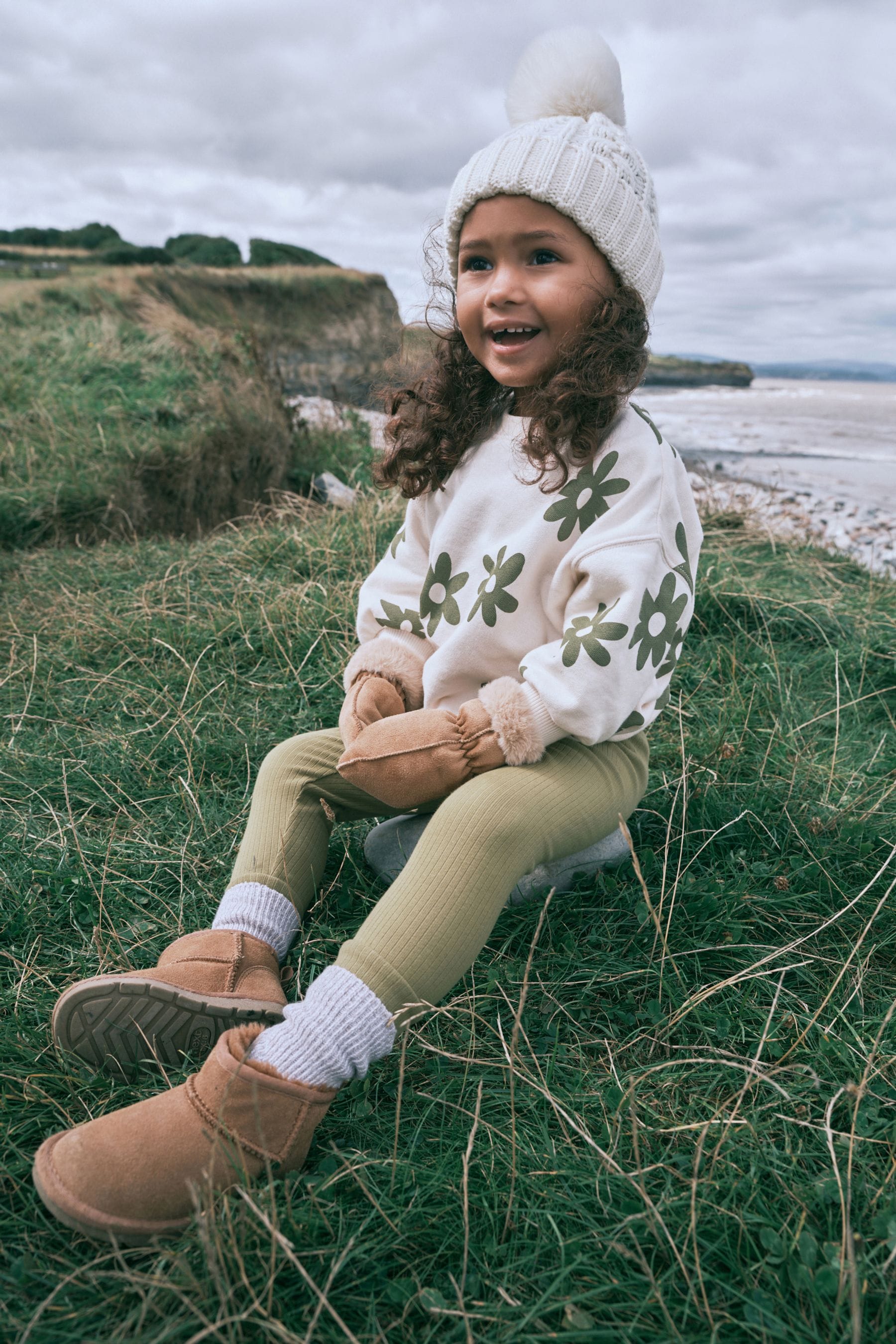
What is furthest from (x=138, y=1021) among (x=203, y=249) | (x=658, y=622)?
(x=203, y=249)

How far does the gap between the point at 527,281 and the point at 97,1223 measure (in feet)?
5.67

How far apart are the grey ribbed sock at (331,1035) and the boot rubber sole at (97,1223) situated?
0.23 metres

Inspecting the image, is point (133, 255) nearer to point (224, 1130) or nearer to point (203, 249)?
point (203, 249)

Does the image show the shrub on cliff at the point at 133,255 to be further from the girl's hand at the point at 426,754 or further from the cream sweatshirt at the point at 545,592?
the girl's hand at the point at 426,754

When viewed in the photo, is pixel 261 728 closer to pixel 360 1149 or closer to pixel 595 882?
pixel 595 882

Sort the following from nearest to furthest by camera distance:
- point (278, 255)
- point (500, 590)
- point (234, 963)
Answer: point (234, 963) < point (500, 590) < point (278, 255)

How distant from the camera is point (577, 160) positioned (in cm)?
164

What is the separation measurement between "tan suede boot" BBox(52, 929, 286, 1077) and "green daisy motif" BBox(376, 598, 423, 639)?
827 millimetres

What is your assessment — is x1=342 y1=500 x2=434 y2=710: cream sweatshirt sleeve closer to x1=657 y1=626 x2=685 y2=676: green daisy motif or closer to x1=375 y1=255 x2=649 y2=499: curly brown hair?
x1=375 y1=255 x2=649 y2=499: curly brown hair

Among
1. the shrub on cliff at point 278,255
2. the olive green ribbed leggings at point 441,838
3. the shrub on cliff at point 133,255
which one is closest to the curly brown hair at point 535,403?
the olive green ribbed leggings at point 441,838

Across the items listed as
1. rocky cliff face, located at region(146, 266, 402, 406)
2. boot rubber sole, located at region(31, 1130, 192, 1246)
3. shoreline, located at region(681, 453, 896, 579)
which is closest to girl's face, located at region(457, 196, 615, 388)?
rocky cliff face, located at region(146, 266, 402, 406)

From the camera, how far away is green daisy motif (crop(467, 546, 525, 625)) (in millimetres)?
1720

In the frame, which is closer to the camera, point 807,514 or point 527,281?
point 527,281

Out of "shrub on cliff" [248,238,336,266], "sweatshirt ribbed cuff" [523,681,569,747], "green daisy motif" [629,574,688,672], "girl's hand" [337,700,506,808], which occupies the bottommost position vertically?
"girl's hand" [337,700,506,808]
